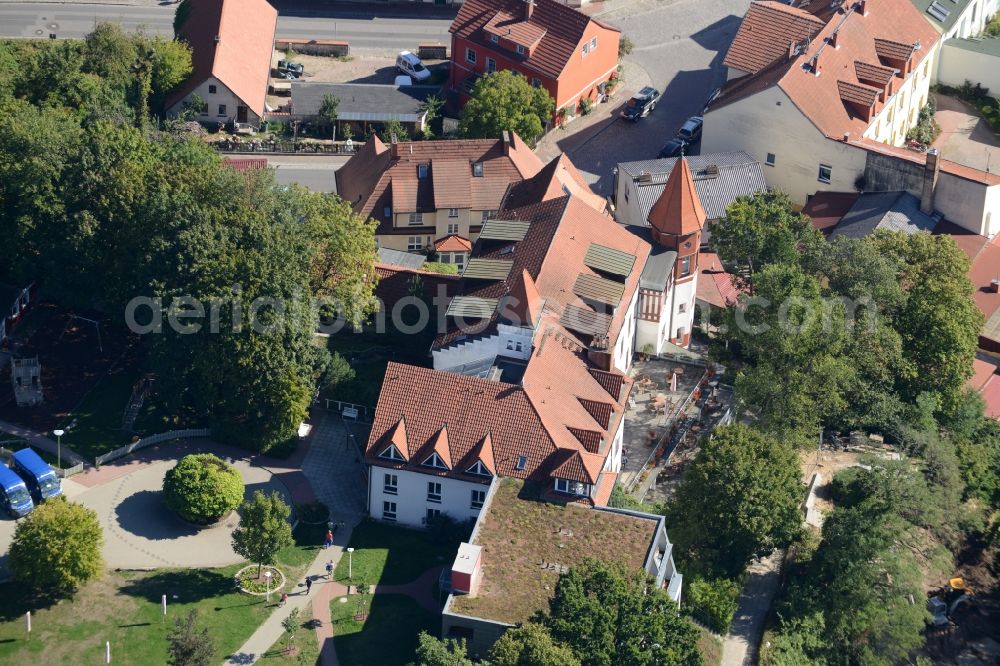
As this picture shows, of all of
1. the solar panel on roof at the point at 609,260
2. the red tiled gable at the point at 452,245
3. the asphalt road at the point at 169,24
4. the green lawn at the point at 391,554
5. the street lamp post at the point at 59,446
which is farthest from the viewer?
the asphalt road at the point at 169,24

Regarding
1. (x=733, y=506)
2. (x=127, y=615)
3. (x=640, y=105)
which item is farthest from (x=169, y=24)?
(x=733, y=506)

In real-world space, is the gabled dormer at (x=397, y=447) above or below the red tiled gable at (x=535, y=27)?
below

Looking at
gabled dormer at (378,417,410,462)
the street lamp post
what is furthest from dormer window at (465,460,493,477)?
the street lamp post

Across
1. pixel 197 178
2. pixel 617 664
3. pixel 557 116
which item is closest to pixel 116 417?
pixel 197 178

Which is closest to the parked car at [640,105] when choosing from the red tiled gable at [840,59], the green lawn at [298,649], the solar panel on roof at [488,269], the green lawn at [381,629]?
the red tiled gable at [840,59]

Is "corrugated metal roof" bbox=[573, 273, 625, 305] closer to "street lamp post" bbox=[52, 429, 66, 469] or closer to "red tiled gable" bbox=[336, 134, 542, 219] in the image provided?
"red tiled gable" bbox=[336, 134, 542, 219]

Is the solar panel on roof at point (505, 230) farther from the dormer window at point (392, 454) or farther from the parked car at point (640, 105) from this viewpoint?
the parked car at point (640, 105)

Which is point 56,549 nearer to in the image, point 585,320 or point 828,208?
point 585,320
